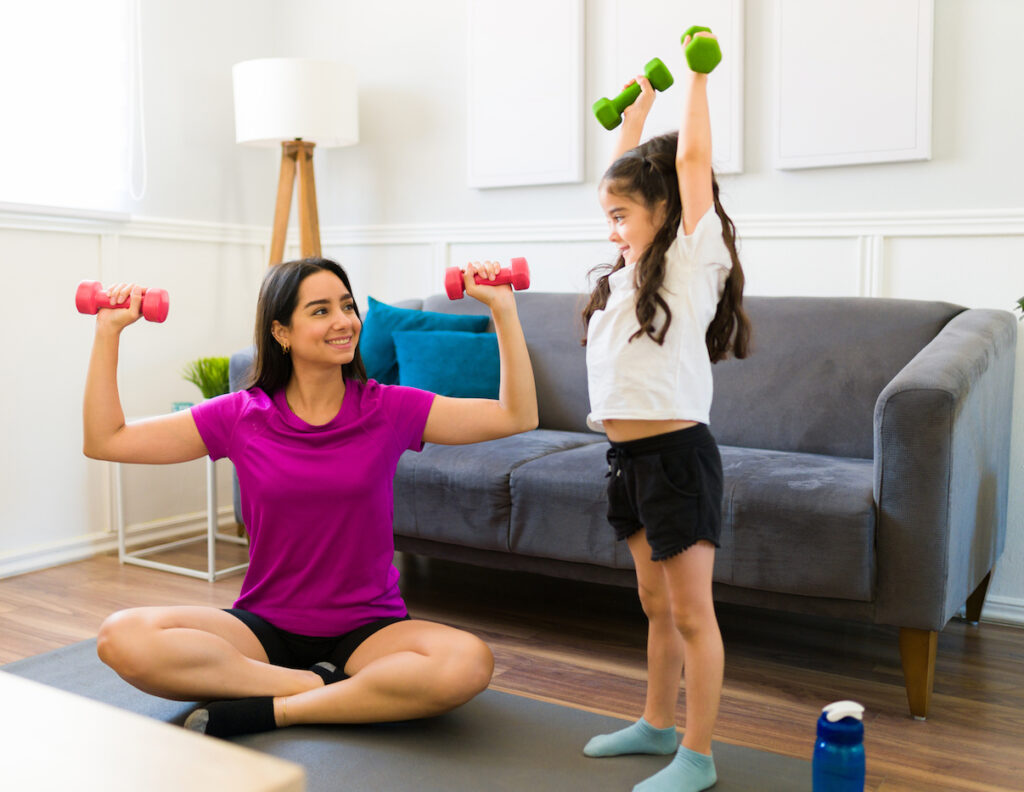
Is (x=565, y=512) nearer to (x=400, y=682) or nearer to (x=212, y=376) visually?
(x=400, y=682)

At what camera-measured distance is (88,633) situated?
2.50 meters

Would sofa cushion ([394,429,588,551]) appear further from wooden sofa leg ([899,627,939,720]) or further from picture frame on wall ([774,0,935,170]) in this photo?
picture frame on wall ([774,0,935,170])

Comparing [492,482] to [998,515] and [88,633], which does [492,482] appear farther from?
[998,515]

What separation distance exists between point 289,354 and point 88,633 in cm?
110

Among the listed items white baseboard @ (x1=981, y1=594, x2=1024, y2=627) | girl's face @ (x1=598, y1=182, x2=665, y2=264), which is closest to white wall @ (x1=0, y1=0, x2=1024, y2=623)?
white baseboard @ (x1=981, y1=594, x2=1024, y2=627)

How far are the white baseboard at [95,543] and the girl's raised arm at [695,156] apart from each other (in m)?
2.44

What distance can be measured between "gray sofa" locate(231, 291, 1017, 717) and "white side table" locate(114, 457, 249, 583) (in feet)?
1.44

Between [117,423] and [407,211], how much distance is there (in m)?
2.09

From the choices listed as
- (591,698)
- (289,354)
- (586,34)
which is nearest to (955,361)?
(591,698)

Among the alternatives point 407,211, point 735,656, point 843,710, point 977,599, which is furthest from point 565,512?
point 407,211

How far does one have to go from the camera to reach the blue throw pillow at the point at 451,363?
2.87 meters

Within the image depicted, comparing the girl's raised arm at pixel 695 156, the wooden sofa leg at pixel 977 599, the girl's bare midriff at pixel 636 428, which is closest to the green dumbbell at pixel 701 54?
the girl's raised arm at pixel 695 156

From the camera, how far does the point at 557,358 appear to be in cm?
301

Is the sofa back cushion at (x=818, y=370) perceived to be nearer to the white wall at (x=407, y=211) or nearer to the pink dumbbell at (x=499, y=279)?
the white wall at (x=407, y=211)
